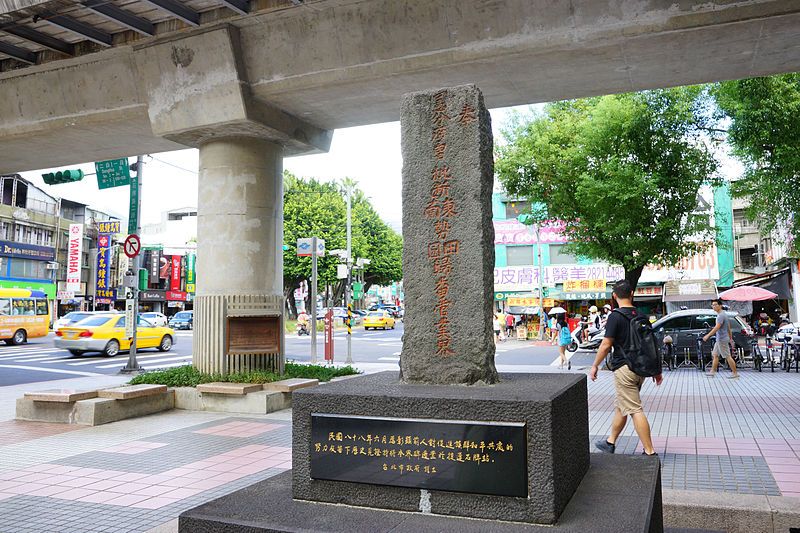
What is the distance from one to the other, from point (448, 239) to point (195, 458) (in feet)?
15.3

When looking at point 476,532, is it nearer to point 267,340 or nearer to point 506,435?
point 506,435

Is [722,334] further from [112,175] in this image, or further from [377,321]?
[377,321]

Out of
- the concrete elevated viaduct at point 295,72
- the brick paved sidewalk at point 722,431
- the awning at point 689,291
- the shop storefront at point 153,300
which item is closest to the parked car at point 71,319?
the concrete elevated viaduct at point 295,72

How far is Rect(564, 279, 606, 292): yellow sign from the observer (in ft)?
121

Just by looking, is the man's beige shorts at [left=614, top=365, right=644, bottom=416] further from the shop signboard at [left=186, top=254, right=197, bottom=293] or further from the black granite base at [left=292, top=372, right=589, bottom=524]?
the shop signboard at [left=186, top=254, right=197, bottom=293]

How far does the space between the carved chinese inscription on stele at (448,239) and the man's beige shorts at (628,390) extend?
8.96ft

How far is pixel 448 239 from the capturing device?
4.26 metres

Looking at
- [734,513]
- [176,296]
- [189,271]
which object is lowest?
[734,513]

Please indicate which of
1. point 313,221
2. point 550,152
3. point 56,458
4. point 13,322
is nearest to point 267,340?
Answer: point 56,458

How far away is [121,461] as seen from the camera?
7.11m

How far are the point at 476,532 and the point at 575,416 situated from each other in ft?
3.79

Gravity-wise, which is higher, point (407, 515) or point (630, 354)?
point (630, 354)

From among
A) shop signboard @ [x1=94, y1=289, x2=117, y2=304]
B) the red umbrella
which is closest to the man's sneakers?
the red umbrella

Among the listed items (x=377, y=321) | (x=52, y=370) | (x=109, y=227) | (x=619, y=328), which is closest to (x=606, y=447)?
(x=619, y=328)
